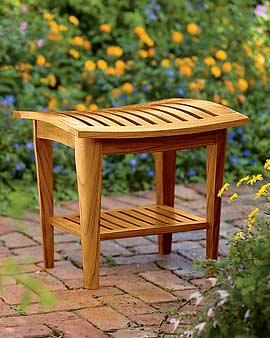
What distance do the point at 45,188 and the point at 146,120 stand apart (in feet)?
1.72

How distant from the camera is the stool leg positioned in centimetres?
381

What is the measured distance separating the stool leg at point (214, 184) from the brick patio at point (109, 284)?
0.14 m

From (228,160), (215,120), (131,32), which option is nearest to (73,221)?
(215,120)

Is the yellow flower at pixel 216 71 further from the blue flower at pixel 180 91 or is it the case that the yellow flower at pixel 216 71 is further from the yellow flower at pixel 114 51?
the yellow flower at pixel 114 51

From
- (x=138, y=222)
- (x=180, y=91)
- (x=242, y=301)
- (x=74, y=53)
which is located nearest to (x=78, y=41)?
(x=74, y=53)

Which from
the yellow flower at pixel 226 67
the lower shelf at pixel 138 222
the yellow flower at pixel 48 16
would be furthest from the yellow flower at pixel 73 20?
the lower shelf at pixel 138 222

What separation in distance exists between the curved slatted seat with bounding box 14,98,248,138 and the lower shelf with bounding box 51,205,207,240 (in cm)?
41

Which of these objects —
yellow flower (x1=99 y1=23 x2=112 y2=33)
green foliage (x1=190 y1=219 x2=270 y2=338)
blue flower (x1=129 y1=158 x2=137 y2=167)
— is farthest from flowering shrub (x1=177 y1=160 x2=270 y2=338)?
yellow flower (x1=99 y1=23 x2=112 y2=33)

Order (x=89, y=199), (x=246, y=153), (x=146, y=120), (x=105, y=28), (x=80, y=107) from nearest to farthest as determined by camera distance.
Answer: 1. (x=89, y=199)
2. (x=146, y=120)
3. (x=80, y=107)
4. (x=246, y=153)
5. (x=105, y=28)

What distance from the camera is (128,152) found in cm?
361

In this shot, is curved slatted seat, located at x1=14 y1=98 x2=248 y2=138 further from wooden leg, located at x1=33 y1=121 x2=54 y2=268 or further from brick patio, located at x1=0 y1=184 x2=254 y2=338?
brick patio, located at x1=0 y1=184 x2=254 y2=338

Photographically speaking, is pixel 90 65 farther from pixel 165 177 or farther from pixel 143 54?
pixel 165 177

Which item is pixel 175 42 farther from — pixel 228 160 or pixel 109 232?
pixel 109 232

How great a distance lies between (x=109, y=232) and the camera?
3.68 m
